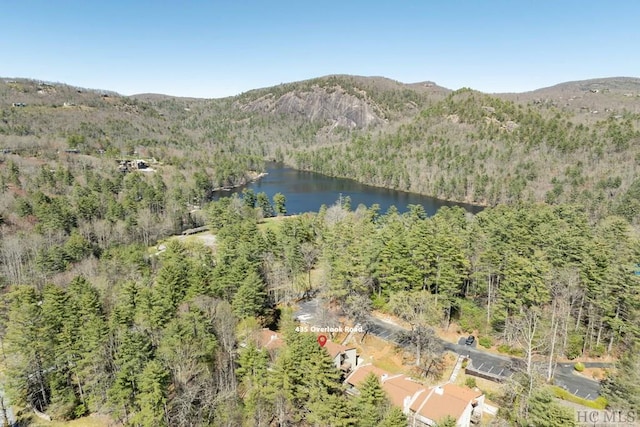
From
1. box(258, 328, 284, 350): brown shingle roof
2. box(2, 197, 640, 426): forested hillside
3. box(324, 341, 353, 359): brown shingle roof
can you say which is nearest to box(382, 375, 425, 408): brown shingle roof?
box(2, 197, 640, 426): forested hillside

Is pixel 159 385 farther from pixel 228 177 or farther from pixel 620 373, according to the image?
pixel 228 177

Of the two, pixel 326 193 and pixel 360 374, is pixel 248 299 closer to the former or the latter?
pixel 360 374

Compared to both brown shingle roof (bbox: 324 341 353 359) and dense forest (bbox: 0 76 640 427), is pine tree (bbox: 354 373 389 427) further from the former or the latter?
brown shingle roof (bbox: 324 341 353 359)

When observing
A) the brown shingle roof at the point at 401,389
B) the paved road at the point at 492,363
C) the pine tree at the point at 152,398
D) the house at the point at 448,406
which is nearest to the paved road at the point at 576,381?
the paved road at the point at 492,363

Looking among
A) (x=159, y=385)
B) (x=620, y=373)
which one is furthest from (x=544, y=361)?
(x=159, y=385)

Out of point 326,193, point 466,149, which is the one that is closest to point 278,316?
point 326,193
